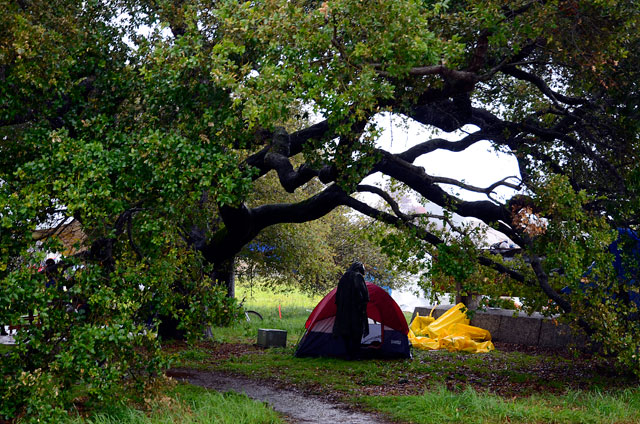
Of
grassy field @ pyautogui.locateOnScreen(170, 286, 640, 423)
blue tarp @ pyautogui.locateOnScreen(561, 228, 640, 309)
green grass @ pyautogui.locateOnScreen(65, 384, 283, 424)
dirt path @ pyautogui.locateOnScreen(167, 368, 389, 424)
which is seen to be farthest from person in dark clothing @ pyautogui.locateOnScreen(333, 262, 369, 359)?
green grass @ pyautogui.locateOnScreen(65, 384, 283, 424)

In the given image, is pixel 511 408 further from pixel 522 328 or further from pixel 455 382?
pixel 522 328

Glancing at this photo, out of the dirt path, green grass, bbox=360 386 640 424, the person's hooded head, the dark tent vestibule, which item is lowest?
the dirt path

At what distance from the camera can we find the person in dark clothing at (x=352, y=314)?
41.3 ft

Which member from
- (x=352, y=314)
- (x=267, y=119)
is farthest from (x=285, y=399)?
(x=267, y=119)

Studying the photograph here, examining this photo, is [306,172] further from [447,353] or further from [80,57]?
[447,353]

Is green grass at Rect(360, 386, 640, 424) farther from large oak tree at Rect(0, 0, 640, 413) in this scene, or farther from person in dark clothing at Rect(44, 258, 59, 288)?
person in dark clothing at Rect(44, 258, 59, 288)

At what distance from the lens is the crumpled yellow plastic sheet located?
15.0 m

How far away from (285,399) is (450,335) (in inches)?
308

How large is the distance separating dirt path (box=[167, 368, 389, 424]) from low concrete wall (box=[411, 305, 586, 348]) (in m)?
7.74

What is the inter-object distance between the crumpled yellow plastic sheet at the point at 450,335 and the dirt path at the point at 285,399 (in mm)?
6075

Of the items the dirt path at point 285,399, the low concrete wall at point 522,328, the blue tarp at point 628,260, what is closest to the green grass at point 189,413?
the dirt path at point 285,399

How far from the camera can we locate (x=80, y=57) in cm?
832

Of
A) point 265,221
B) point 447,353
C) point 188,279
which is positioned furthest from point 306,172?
point 447,353

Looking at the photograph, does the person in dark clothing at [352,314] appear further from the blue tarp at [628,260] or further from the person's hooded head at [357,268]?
the blue tarp at [628,260]
